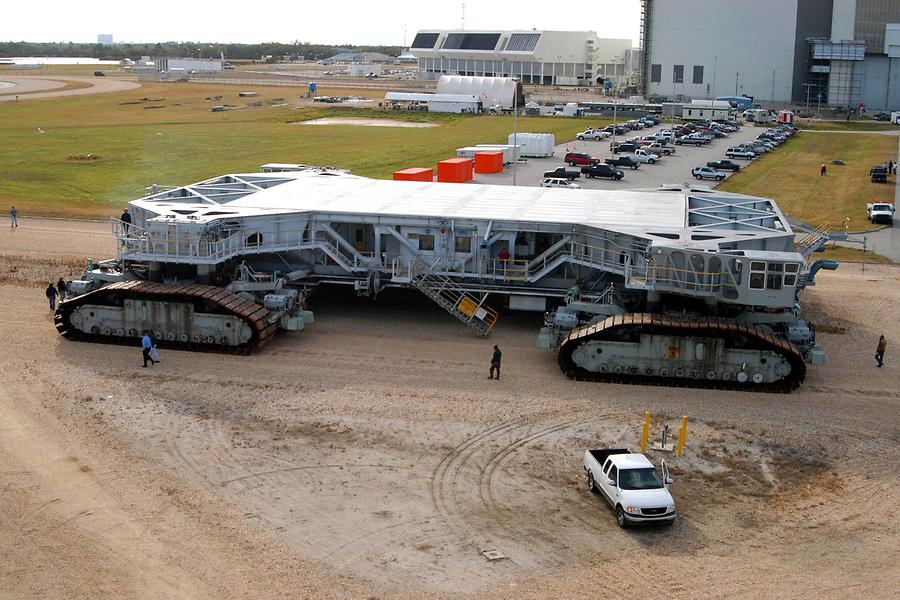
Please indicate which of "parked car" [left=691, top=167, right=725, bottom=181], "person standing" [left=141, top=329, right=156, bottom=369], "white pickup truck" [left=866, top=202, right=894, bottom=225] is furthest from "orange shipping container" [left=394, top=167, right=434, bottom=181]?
"person standing" [left=141, top=329, right=156, bottom=369]

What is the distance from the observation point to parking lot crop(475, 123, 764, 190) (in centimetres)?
7169

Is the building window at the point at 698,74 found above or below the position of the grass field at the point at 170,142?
above

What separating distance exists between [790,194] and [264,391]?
157 feet

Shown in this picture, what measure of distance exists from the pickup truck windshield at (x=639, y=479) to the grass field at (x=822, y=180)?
3797 centimetres

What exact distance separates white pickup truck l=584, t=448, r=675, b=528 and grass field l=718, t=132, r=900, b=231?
37568 millimetres

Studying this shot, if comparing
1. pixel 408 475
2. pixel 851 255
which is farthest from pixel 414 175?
pixel 408 475

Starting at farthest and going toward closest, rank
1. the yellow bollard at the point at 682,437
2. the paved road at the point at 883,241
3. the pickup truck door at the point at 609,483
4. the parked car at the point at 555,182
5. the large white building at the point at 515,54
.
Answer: the large white building at the point at 515,54 → the parked car at the point at 555,182 → the paved road at the point at 883,241 → the yellow bollard at the point at 682,437 → the pickup truck door at the point at 609,483

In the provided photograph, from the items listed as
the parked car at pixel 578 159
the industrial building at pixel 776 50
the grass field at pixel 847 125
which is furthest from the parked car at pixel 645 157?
the industrial building at pixel 776 50

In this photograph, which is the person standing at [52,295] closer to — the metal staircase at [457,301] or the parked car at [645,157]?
the metal staircase at [457,301]

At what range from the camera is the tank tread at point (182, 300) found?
32.3 meters

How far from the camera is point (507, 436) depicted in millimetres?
26031

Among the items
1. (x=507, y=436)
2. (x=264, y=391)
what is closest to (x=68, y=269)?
(x=264, y=391)

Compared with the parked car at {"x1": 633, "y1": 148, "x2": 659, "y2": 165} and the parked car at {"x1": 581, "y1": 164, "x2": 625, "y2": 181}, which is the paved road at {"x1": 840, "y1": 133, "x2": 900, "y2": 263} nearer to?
the parked car at {"x1": 581, "y1": 164, "x2": 625, "y2": 181}

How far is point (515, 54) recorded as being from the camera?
169m
